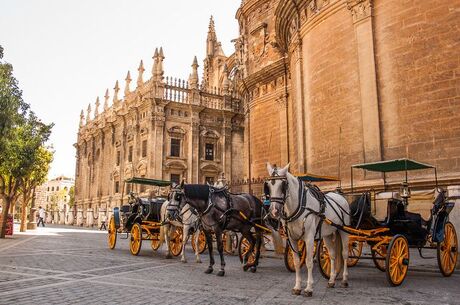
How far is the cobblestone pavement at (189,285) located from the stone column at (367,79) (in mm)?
3981

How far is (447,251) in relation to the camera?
8.22 m

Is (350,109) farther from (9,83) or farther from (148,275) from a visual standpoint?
(9,83)

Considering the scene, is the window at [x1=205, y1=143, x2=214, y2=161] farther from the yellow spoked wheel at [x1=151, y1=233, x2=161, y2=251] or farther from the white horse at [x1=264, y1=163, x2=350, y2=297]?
the white horse at [x1=264, y1=163, x2=350, y2=297]

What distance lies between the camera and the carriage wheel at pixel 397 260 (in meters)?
6.75

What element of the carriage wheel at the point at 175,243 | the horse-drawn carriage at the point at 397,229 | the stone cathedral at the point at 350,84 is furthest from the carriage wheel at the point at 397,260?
the carriage wheel at the point at 175,243

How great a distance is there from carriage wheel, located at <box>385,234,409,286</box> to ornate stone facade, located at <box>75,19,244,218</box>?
94.4 ft

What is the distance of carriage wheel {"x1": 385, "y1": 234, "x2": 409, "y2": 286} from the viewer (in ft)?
22.1

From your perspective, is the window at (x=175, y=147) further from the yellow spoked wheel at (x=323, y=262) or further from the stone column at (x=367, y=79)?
the yellow spoked wheel at (x=323, y=262)

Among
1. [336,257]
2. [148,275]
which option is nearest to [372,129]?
[336,257]

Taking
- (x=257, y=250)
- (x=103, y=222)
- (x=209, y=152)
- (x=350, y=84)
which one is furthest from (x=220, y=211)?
(x=103, y=222)

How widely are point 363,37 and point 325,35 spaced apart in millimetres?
1989

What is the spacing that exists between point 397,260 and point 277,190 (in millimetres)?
2580

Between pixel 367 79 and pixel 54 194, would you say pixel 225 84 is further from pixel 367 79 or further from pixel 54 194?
pixel 54 194

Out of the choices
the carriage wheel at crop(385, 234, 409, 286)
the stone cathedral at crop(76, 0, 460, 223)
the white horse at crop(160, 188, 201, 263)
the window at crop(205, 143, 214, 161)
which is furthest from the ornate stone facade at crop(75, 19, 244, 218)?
the carriage wheel at crop(385, 234, 409, 286)
